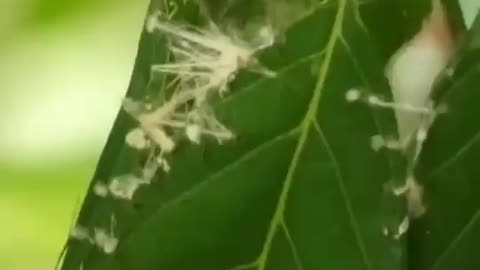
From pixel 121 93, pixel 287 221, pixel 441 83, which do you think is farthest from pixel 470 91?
pixel 121 93

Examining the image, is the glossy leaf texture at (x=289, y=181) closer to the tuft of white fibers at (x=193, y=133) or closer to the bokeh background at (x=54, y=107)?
the tuft of white fibers at (x=193, y=133)

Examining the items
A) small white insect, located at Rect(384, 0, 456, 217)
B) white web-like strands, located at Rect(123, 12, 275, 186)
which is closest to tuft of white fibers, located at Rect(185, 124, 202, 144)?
white web-like strands, located at Rect(123, 12, 275, 186)

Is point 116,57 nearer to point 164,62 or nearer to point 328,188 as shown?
point 164,62

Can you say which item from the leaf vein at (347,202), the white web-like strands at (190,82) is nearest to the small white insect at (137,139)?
the white web-like strands at (190,82)

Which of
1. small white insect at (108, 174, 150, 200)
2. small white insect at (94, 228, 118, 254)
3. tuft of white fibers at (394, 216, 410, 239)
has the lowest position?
tuft of white fibers at (394, 216, 410, 239)

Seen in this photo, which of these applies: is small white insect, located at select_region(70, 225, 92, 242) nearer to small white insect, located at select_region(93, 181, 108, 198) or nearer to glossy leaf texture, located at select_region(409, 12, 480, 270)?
small white insect, located at select_region(93, 181, 108, 198)

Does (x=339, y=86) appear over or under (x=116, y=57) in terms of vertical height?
under
